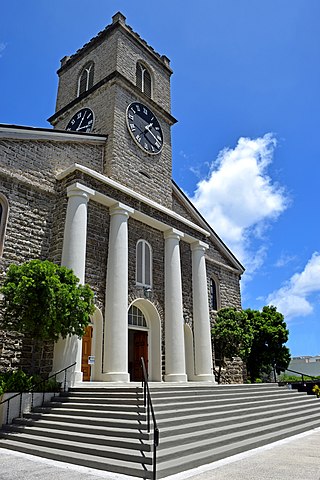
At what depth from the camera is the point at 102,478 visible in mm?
5980

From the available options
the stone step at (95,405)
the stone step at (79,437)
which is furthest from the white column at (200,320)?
the stone step at (79,437)

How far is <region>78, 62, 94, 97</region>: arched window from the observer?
2033 centimetres

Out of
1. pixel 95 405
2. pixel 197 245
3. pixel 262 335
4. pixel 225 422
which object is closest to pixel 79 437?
pixel 95 405

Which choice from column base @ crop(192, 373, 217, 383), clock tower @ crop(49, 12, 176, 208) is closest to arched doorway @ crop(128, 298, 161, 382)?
column base @ crop(192, 373, 217, 383)

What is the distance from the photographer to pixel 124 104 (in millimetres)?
18109

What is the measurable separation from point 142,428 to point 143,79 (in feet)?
59.8

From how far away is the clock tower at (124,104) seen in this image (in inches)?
685

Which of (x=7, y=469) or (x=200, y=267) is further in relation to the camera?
(x=200, y=267)

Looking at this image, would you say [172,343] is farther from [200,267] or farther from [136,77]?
[136,77]

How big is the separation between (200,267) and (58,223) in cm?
788

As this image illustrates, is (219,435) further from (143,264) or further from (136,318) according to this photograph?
(143,264)

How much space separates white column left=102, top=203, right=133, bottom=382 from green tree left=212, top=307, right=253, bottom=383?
7337 millimetres

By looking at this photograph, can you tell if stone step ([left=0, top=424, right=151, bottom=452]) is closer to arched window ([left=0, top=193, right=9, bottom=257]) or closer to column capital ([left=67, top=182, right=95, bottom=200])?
arched window ([left=0, top=193, right=9, bottom=257])

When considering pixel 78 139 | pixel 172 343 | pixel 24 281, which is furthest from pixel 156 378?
pixel 78 139
